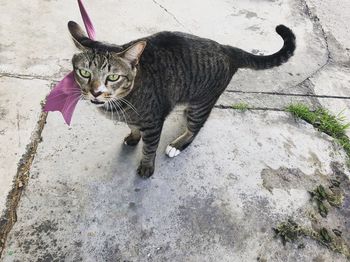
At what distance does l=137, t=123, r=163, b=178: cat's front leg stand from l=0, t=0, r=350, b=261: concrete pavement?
0.23 ft

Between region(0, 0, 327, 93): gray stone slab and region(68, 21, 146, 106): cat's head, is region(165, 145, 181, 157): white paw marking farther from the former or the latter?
region(0, 0, 327, 93): gray stone slab

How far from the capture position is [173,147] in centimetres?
249

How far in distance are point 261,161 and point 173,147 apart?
2.05ft

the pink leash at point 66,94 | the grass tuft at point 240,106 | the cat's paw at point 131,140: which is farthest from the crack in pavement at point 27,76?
the grass tuft at point 240,106

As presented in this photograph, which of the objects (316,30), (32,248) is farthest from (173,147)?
(316,30)

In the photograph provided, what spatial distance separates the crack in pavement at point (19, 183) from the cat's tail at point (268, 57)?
136cm

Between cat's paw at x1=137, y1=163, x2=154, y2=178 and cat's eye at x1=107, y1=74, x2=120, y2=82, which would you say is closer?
cat's eye at x1=107, y1=74, x2=120, y2=82

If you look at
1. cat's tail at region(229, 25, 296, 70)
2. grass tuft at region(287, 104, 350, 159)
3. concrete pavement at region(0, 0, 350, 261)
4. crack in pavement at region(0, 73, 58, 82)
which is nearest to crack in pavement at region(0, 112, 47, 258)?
concrete pavement at region(0, 0, 350, 261)

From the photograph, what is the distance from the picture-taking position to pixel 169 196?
90.5 inches

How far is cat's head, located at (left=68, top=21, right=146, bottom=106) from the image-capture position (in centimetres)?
175

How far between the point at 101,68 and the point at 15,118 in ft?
3.53

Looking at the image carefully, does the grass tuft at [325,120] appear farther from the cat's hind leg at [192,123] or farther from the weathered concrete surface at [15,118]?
the weathered concrete surface at [15,118]

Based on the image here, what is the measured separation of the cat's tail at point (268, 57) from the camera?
2.25 metres

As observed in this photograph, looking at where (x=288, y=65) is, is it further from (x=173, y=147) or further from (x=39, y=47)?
(x=39, y=47)
